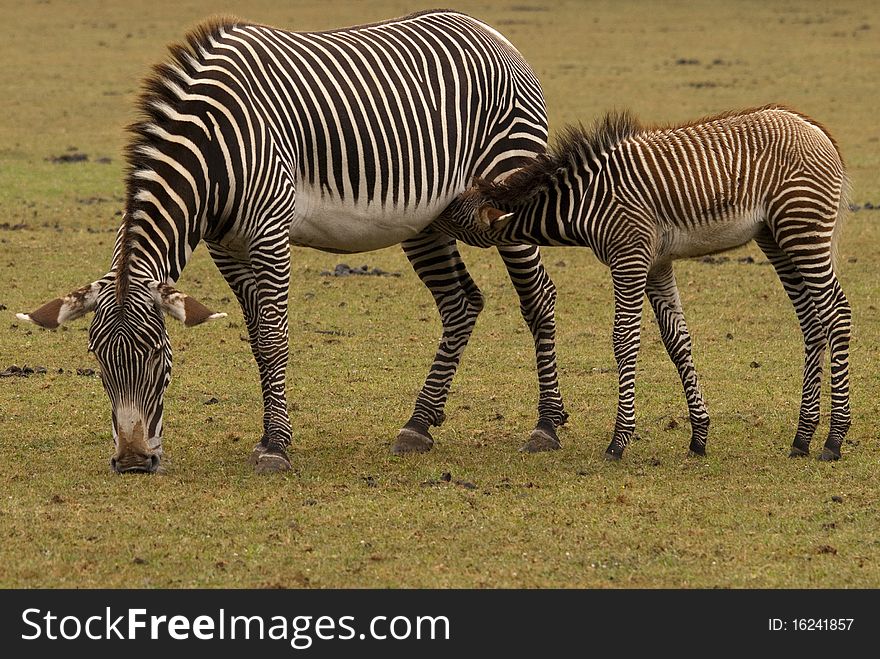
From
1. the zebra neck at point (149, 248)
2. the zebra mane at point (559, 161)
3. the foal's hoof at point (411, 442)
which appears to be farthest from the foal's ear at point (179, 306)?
the zebra mane at point (559, 161)

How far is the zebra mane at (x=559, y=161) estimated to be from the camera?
8883 millimetres

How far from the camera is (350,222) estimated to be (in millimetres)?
8977

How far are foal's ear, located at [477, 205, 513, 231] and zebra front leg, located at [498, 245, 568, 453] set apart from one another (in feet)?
2.03

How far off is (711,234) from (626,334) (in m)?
0.83

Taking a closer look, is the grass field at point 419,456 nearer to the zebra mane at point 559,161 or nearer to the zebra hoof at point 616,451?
the zebra hoof at point 616,451

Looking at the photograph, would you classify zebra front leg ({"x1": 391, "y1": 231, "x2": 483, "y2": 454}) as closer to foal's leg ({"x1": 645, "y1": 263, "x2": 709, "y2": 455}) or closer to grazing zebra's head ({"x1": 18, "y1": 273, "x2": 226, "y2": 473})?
foal's leg ({"x1": 645, "y1": 263, "x2": 709, "y2": 455})

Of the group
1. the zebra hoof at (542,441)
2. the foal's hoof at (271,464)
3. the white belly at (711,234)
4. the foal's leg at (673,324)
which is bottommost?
the foal's hoof at (271,464)

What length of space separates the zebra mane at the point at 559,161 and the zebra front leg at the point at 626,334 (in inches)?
28.2

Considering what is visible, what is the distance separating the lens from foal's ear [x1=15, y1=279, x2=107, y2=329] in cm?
777

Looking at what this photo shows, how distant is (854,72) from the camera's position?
30.1 meters

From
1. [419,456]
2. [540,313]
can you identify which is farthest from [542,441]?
[540,313]

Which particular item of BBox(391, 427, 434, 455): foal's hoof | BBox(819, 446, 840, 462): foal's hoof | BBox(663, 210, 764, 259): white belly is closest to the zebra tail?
BBox(663, 210, 764, 259): white belly

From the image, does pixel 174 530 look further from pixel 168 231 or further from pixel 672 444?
pixel 672 444

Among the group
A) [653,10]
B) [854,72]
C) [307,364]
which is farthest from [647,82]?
[307,364]
